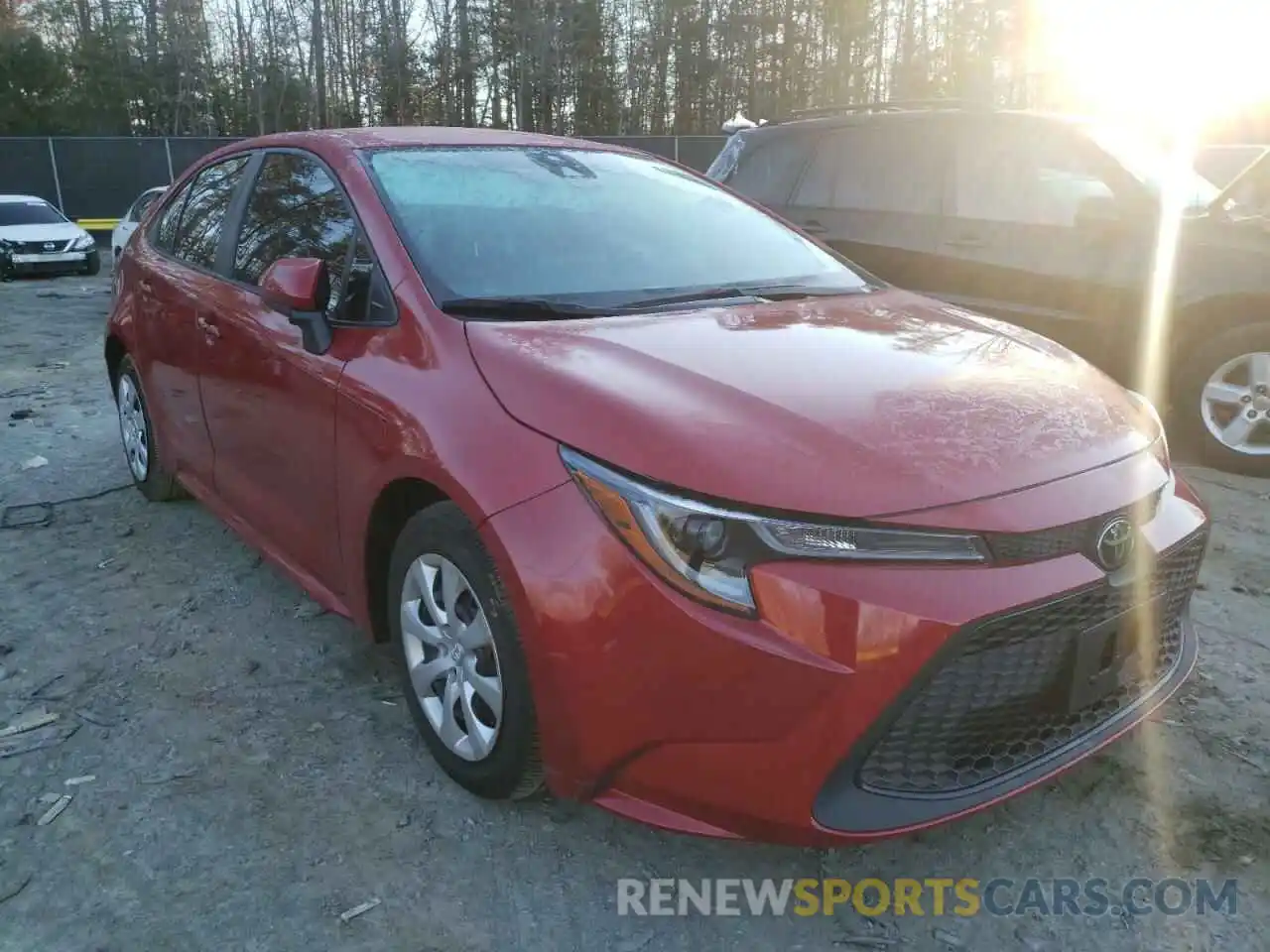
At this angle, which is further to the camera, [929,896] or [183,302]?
[183,302]

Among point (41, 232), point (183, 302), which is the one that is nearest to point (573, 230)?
point (183, 302)

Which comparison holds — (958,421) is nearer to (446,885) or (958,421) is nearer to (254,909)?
(446,885)

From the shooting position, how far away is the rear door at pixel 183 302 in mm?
3668

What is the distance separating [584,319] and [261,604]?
1731mm

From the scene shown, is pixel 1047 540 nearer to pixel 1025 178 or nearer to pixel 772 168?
pixel 1025 178

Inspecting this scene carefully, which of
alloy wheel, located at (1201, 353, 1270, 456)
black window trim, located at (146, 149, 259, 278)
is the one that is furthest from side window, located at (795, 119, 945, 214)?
black window trim, located at (146, 149, 259, 278)

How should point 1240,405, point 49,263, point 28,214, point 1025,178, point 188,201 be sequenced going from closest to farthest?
point 188,201, point 1240,405, point 1025,178, point 49,263, point 28,214

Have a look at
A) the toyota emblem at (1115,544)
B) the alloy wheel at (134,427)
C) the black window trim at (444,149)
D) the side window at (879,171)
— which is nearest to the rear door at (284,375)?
the black window trim at (444,149)

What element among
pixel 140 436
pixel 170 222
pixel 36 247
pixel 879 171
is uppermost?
pixel 879 171

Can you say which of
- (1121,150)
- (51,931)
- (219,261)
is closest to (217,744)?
(51,931)

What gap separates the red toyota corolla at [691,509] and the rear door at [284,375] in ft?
0.05

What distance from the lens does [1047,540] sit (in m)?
1.96

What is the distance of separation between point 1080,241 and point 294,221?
3.80 metres

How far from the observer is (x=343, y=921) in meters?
2.13
